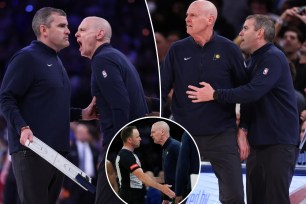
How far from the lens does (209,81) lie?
475 centimetres

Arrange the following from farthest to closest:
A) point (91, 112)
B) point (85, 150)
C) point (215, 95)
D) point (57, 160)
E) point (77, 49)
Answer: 1. point (85, 150)
2. point (77, 49)
3. point (91, 112)
4. point (215, 95)
5. point (57, 160)

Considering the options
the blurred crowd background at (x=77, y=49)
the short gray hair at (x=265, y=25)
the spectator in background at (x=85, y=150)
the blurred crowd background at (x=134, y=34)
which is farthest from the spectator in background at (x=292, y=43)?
the spectator in background at (x=85, y=150)

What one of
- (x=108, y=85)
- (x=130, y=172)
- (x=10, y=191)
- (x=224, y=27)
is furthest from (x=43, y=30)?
(x=10, y=191)

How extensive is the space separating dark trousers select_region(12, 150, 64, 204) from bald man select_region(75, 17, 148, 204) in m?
0.33

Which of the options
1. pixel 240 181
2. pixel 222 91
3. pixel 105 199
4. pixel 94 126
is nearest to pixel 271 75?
pixel 222 91

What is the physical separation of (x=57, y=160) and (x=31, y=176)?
0.60 feet

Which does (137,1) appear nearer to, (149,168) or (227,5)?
(227,5)

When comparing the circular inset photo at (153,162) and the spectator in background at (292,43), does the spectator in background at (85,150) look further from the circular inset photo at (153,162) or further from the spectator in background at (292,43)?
the circular inset photo at (153,162)

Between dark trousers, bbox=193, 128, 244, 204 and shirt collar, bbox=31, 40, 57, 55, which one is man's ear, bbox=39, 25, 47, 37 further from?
dark trousers, bbox=193, 128, 244, 204

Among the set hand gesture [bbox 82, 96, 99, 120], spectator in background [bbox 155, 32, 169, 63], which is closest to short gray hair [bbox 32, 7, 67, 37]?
hand gesture [bbox 82, 96, 99, 120]

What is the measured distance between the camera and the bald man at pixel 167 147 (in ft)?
15.1

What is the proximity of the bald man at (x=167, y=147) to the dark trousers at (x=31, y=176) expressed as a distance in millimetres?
669

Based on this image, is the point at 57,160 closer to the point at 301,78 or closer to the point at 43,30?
the point at 43,30

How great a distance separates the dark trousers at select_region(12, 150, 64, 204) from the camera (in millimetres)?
4473
